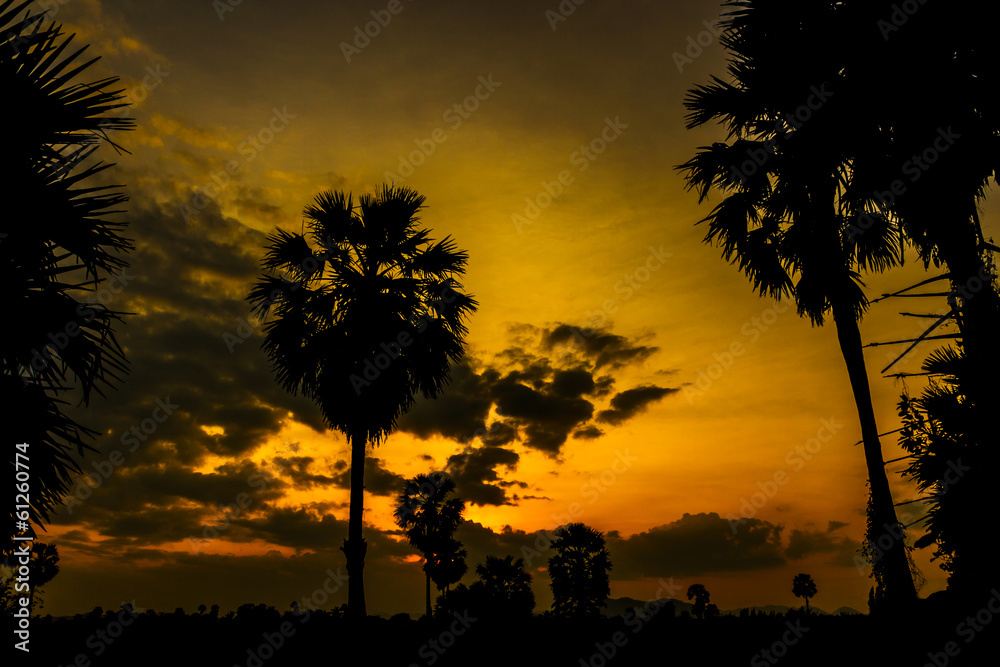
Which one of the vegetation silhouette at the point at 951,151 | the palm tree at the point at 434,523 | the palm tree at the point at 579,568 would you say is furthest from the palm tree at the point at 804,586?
the vegetation silhouette at the point at 951,151

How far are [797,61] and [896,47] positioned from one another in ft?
15.3

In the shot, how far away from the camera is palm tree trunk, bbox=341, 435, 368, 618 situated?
14315 millimetres

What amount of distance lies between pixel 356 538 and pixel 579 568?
46.5 metres

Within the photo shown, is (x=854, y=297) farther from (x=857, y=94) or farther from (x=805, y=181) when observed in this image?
(x=857, y=94)

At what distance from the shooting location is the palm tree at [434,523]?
4891 centimetres

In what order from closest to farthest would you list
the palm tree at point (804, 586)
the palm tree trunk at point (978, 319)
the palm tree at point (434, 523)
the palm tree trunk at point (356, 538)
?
the palm tree trunk at point (978, 319) → the palm tree trunk at point (356, 538) → the palm tree at point (434, 523) → the palm tree at point (804, 586)

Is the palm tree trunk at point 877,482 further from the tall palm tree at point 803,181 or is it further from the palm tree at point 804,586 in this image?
the palm tree at point 804,586

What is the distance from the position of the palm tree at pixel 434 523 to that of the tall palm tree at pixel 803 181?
38128 mm

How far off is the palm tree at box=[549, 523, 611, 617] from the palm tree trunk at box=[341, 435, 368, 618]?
4507cm

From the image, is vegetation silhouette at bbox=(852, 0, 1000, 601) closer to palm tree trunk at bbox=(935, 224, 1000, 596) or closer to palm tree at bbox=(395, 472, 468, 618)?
palm tree trunk at bbox=(935, 224, 1000, 596)

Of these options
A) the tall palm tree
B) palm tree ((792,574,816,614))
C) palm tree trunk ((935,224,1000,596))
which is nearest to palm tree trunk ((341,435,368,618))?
the tall palm tree

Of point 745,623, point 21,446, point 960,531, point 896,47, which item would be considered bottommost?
point 745,623

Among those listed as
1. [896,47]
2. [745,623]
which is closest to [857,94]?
[896,47]

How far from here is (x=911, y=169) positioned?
18.0ft
